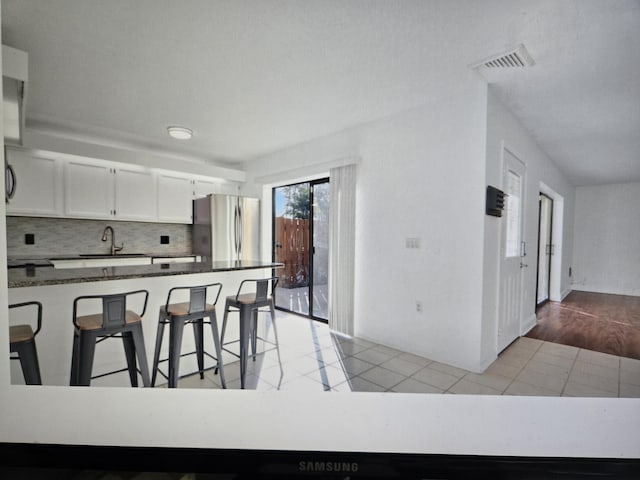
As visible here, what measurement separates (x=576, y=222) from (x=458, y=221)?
33cm

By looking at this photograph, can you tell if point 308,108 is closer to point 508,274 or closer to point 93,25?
point 93,25

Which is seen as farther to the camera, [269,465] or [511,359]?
[511,359]

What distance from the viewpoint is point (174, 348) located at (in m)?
1.17

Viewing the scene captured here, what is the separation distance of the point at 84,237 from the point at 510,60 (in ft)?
11.7

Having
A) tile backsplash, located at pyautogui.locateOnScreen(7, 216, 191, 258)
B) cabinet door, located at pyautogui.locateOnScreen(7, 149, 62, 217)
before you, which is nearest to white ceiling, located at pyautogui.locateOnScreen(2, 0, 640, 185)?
cabinet door, located at pyautogui.locateOnScreen(7, 149, 62, 217)

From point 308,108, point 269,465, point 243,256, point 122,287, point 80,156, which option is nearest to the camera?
point 269,465

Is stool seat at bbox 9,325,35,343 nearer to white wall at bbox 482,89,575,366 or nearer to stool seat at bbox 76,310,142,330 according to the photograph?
stool seat at bbox 76,310,142,330

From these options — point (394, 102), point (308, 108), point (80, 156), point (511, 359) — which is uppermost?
point (308, 108)

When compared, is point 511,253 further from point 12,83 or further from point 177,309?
point 12,83

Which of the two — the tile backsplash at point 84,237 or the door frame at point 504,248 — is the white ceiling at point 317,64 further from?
the tile backsplash at point 84,237

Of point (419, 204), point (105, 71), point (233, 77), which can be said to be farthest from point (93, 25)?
point (419, 204)

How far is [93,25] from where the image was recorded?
1153mm

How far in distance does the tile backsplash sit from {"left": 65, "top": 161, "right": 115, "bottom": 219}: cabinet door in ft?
0.69

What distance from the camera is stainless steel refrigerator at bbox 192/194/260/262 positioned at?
3.03 m
